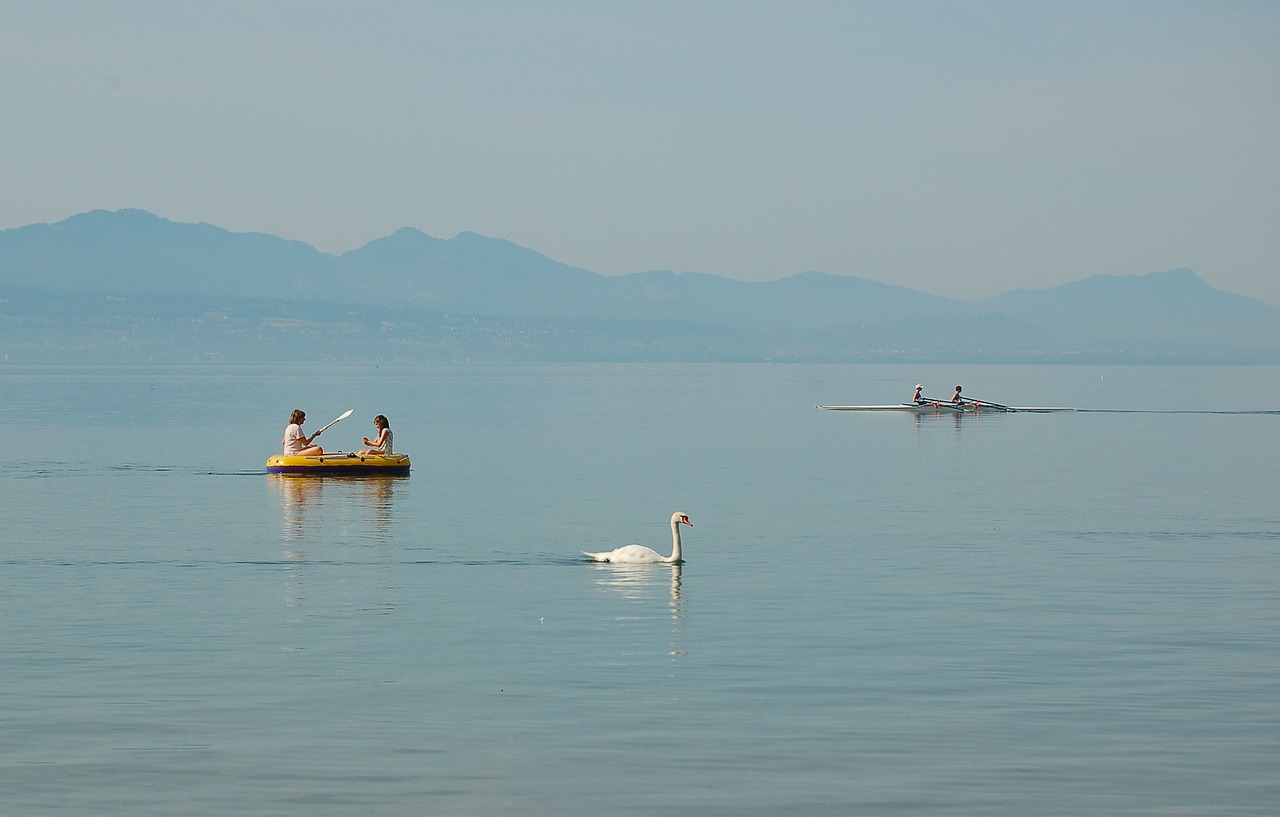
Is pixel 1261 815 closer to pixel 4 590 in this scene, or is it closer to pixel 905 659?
pixel 905 659

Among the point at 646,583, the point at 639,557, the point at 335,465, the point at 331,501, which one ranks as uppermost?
the point at 335,465

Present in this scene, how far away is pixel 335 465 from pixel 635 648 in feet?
98.1

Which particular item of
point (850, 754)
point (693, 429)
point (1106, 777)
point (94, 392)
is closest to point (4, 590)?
point (850, 754)

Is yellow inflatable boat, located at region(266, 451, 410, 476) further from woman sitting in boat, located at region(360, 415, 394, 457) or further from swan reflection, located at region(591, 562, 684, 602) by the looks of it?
swan reflection, located at region(591, 562, 684, 602)

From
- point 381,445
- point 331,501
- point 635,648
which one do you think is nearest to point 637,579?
point 635,648

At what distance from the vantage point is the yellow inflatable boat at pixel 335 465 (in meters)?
51.6

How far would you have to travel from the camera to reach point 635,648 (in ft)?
76.7

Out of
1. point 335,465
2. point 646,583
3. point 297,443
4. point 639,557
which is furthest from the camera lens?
point 335,465

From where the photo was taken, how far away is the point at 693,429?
9544 cm

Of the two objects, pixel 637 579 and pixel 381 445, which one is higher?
pixel 381 445

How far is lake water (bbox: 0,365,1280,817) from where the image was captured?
647 inches

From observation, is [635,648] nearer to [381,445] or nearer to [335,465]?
[335,465]

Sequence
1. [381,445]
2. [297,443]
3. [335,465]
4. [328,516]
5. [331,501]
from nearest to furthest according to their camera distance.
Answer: [328,516], [331,501], [297,443], [335,465], [381,445]

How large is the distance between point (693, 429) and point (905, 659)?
72.9 meters
